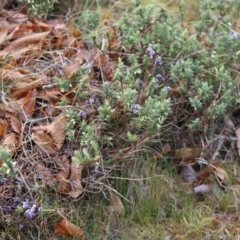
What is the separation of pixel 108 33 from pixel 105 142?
2.08ft

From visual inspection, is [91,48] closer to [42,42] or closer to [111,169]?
[42,42]

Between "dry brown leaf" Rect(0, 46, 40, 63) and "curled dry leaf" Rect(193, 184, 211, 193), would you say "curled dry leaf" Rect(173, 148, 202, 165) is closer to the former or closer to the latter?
"curled dry leaf" Rect(193, 184, 211, 193)

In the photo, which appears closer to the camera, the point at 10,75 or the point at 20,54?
the point at 10,75

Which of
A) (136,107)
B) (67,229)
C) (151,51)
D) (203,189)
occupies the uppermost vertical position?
(151,51)

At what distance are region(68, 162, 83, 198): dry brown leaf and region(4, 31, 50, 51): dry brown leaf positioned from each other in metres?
0.88

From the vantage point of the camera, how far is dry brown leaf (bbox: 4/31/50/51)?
3348mm

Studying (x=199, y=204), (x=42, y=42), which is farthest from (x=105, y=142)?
(x=42, y=42)

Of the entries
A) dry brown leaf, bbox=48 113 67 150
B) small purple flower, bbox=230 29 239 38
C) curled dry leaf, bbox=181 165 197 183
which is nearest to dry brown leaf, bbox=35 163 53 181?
dry brown leaf, bbox=48 113 67 150

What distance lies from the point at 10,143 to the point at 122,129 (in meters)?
0.52

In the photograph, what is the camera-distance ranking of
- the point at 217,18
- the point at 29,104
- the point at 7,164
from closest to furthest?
the point at 7,164 < the point at 29,104 < the point at 217,18

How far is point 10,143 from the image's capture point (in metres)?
2.82

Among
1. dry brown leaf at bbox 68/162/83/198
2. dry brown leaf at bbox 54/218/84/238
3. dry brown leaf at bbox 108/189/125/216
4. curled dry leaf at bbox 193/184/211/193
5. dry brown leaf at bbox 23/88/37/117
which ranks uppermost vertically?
dry brown leaf at bbox 23/88/37/117

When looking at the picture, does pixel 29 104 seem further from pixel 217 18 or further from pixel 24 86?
pixel 217 18

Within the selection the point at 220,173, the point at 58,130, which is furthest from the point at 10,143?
the point at 220,173
